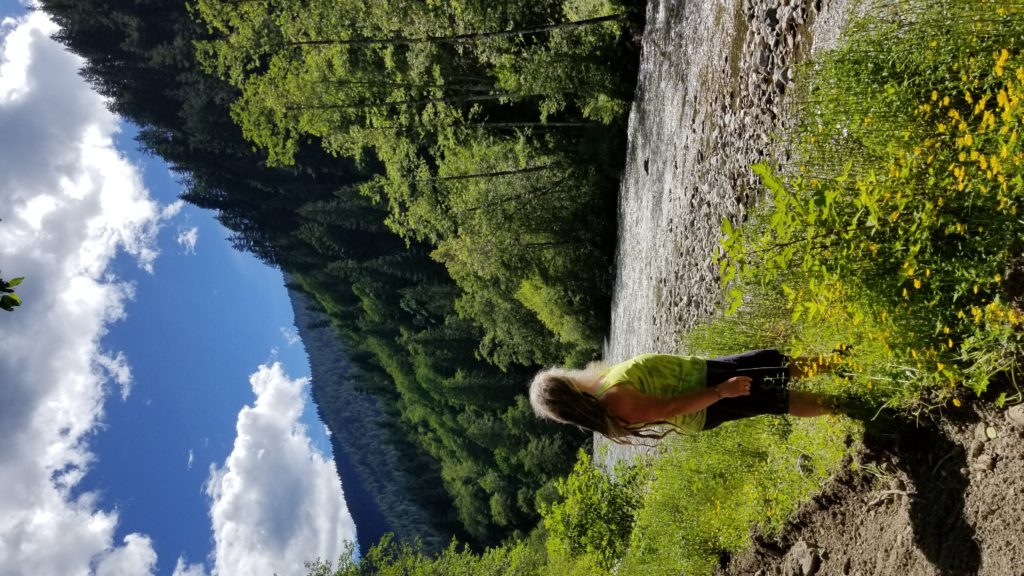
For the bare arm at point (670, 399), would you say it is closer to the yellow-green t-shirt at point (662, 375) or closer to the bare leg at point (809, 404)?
the yellow-green t-shirt at point (662, 375)

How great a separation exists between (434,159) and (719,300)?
2460 centimetres

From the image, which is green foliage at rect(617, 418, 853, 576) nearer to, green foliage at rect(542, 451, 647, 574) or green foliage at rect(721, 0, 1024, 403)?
green foliage at rect(721, 0, 1024, 403)

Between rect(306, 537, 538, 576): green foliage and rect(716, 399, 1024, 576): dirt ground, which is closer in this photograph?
rect(716, 399, 1024, 576): dirt ground

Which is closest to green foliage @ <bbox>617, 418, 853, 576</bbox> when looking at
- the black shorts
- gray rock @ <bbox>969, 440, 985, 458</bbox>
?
the black shorts

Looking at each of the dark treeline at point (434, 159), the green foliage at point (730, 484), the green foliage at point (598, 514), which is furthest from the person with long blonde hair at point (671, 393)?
the dark treeline at point (434, 159)

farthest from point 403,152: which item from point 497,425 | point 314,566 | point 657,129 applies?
point 497,425

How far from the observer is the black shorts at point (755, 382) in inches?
205

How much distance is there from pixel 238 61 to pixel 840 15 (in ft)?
57.3

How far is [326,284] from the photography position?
5597 centimetres

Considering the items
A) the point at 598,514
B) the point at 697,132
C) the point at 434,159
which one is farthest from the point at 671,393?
the point at 434,159

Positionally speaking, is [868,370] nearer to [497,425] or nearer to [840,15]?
A: [840,15]

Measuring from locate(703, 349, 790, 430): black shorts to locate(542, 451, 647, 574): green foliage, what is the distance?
801cm

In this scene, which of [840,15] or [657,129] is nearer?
[840,15]

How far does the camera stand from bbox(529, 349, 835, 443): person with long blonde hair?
17.0 ft
